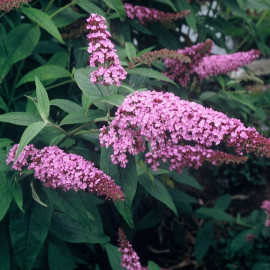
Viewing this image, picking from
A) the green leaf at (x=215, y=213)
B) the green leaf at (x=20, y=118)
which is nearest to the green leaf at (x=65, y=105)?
the green leaf at (x=20, y=118)

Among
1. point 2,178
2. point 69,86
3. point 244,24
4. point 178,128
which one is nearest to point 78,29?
point 69,86

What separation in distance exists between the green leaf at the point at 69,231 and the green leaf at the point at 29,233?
0.27m

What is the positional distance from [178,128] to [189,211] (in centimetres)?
211

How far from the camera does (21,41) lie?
2.30 meters

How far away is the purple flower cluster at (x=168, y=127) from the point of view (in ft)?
5.15

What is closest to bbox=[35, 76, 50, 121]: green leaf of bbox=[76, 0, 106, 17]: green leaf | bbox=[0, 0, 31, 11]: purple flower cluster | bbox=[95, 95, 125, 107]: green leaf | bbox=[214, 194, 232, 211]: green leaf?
bbox=[95, 95, 125, 107]: green leaf

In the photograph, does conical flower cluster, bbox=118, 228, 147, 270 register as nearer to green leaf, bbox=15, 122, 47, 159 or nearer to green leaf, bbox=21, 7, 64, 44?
green leaf, bbox=15, 122, 47, 159

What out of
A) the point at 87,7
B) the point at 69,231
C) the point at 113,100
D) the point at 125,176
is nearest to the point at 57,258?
the point at 69,231

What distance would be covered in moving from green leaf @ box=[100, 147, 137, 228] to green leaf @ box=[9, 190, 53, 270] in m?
0.48

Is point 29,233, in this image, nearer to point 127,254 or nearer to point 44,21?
point 127,254

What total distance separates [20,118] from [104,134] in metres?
0.39

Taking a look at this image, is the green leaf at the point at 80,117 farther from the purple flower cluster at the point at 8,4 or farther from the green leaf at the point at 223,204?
the green leaf at the point at 223,204

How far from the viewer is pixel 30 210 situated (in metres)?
2.06

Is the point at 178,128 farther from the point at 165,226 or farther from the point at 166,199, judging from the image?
the point at 165,226
